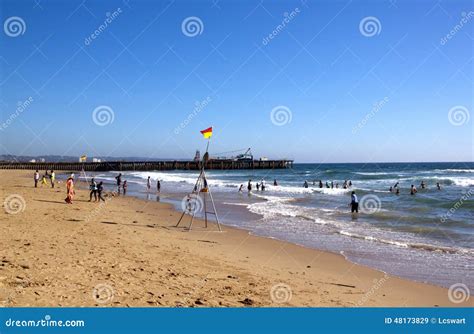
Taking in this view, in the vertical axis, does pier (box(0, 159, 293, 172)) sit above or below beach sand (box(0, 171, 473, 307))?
above

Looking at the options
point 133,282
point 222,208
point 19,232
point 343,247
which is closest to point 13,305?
→ point 133,282

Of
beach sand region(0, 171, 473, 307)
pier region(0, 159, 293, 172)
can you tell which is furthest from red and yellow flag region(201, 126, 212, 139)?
pier region(0, 159, 293, 172)

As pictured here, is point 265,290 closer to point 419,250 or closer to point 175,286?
point 175,286

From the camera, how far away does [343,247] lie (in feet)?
43.1

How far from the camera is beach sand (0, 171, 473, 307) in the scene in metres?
6.43

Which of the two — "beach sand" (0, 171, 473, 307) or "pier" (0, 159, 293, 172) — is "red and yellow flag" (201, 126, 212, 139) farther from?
"pier" (0, 159, 293, 172)

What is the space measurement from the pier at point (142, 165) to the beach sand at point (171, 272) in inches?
2970

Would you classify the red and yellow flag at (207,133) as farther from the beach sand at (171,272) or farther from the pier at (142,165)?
the pier at (142,165)

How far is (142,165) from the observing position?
94875 millimetres

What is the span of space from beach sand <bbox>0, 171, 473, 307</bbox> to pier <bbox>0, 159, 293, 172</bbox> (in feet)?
247

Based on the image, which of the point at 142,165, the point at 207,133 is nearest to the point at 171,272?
the point at 207,133

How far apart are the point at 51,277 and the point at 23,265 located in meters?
1.01

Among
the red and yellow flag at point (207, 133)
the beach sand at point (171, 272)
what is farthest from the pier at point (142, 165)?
the beach sand at point (171, 272)

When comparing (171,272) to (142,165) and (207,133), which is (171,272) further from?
(142,165)
